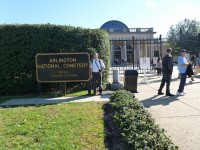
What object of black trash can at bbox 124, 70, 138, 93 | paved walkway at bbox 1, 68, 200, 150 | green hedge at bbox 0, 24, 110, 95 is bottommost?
paved walkway at bbox 1, 68, 200, 150

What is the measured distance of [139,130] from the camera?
17.8ft

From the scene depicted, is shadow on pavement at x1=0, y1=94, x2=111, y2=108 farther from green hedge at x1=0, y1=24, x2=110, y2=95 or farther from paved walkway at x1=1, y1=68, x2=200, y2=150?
green hedge at x1=0, y1=24, x2=110, y2=95

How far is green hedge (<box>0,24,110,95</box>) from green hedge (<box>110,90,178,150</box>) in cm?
630

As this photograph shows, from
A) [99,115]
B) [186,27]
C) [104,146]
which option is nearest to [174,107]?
[99,115]

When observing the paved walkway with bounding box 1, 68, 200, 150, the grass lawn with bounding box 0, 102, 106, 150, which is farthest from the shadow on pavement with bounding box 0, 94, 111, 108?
the grass lawn with bounding box 0, 102, 106, 150

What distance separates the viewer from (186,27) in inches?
2753

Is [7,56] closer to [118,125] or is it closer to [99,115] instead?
[99,115]

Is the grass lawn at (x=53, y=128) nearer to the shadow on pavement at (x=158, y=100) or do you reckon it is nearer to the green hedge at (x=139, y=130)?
the green hedge at (x=139, y=130)

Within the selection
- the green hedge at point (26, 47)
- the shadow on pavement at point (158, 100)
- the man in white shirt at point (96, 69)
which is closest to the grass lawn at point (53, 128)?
the shadow on pavement at point (158, 100)

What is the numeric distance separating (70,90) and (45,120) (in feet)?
19.9

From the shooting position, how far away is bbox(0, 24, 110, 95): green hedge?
12.9 meters

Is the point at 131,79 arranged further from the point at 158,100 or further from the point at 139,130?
the point at 139,130

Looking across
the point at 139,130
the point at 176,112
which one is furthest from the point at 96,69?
the point at 139,130

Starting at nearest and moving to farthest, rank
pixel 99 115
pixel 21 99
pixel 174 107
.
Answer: pixel 99 115
pixel 174 107
pixel 21 99
